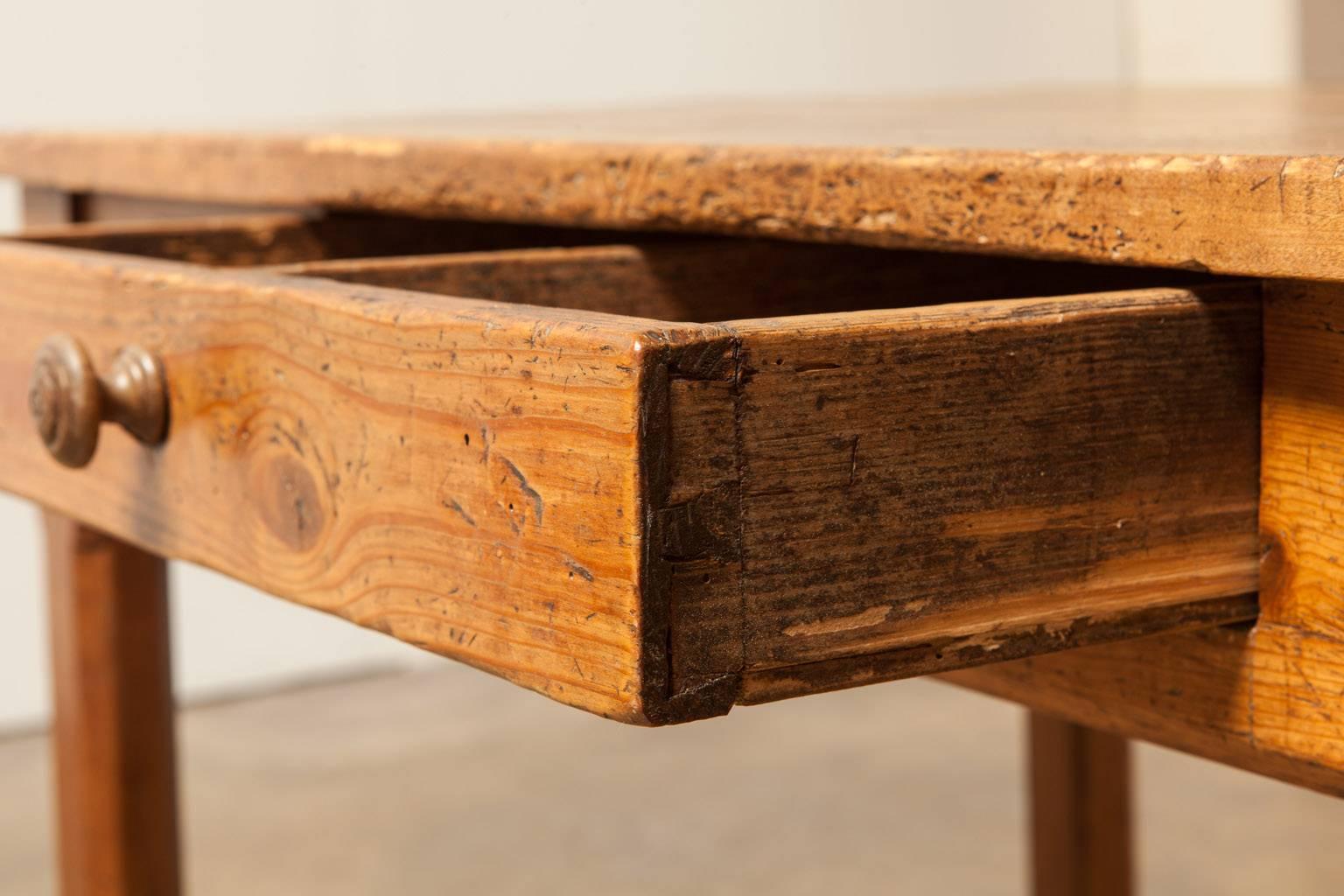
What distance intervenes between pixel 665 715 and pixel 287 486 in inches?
8.5

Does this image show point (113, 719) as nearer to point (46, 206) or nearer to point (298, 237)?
point (298, 237)

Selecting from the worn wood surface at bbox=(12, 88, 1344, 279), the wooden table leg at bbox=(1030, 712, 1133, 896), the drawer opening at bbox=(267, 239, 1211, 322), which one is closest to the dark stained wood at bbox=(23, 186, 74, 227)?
the worn wood surface at bbox=(12, 88, 1344, 279)

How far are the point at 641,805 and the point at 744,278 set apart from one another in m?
1.56

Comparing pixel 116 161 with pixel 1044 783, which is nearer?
pixel 116 161

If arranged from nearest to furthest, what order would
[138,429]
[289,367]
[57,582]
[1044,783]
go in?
[289,367], [138,429], [57,582], [1044,783]

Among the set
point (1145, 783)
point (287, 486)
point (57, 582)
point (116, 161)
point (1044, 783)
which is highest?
point (116, 161)

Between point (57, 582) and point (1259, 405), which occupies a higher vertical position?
point (1259, 405)

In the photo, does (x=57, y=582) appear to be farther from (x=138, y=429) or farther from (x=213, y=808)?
(x=213, y=808)

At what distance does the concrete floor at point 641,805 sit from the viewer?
2.03 m

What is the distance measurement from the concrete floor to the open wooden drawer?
1437 mm

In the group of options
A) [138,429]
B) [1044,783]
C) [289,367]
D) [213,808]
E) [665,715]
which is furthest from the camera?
[213,808]

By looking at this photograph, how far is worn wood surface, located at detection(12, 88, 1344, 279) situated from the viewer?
0.55 m

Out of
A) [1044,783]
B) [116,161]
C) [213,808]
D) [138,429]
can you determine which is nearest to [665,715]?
[138,429]

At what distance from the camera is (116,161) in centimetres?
121
